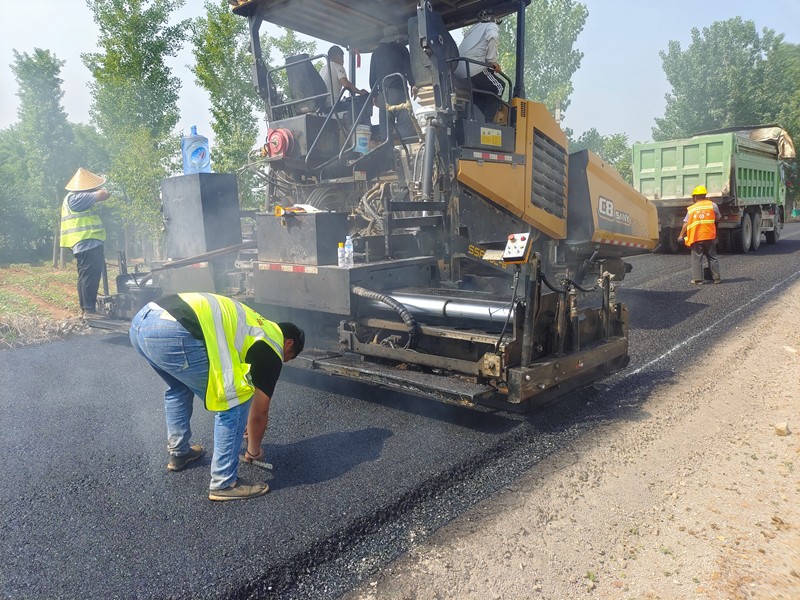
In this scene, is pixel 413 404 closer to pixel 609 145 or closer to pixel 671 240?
pixel 671 240

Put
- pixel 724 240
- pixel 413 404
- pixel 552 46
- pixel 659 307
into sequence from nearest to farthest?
pixel 413 404 < pixel 659 307 < pixel 724 240 < pixel 552 46

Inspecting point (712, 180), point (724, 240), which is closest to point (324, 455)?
point (712, 180)

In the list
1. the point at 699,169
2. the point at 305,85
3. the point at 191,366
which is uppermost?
the point at 305,85

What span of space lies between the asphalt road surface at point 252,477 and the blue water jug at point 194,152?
7.23 ft

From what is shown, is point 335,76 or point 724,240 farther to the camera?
point 724,240

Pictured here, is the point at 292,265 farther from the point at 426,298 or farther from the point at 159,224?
the point at 159,224

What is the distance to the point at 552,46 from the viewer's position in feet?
80.9

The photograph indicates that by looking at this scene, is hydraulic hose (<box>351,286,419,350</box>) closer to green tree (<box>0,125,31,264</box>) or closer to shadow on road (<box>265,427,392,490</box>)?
shadow on road (<box>265,427,392,490</box>)

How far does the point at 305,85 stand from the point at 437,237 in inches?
81.0

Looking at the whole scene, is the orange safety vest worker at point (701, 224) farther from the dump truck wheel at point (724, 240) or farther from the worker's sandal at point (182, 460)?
the worker's sandal at point (182, 460)

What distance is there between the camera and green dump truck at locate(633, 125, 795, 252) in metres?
12.2

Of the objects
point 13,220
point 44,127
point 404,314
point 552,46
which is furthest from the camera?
point 552,46

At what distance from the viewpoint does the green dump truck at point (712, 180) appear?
12.2 meters

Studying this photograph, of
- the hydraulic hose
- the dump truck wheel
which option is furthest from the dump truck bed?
the hydraulic hose
